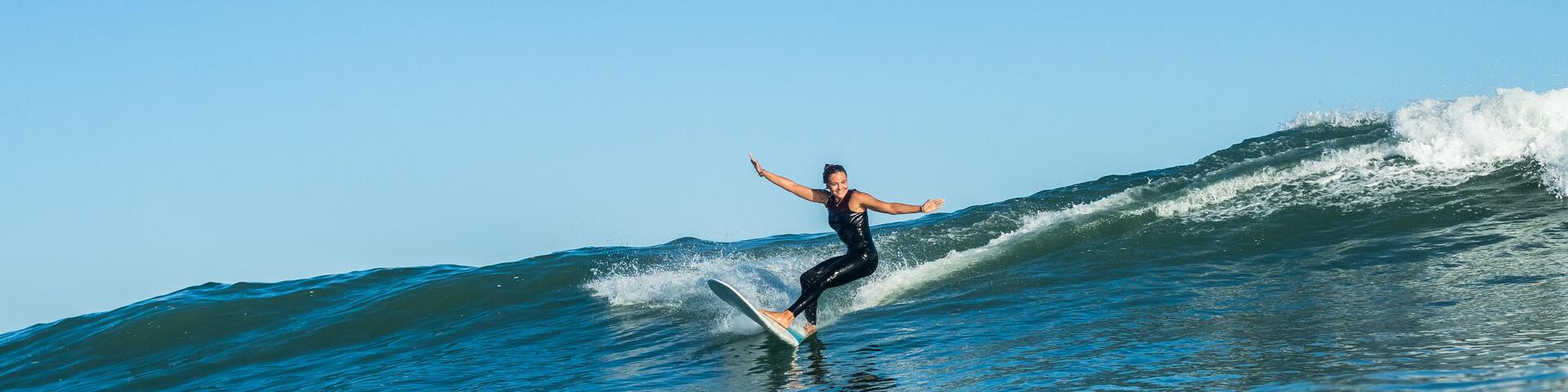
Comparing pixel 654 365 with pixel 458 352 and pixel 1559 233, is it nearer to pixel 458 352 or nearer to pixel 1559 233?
pixel 458 352

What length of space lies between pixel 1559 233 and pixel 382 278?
14209mm

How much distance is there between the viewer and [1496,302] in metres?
7.85

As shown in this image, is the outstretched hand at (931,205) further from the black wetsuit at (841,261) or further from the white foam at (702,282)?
the white foam at (702,282)

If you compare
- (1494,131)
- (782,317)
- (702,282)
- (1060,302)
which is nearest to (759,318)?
(782,317)

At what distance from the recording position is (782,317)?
8992mm

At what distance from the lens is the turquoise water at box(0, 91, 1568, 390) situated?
6938 millimetres

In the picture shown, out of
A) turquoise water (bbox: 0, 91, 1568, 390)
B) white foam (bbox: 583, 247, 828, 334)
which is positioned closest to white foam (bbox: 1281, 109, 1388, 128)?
turquoise water (bbox: 0, 91, 1568, 390)

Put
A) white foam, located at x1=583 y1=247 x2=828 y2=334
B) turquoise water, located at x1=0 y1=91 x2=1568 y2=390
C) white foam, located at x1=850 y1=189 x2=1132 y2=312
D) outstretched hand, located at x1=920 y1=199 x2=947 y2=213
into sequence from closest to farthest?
turquoise water, located at x1=0 y1=91 x2=1568 y2=390 < outstretched hand, located at x1=920 y1=199 x2=947 y2=213 < white foam, located at x1=850 y1=189 x2=1132 y2=312 < white foam, located at x1=583 y1=247 x2=828 y2=334

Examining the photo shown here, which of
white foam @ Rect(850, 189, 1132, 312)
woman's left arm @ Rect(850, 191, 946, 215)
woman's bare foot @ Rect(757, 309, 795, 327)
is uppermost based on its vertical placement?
woman's left arm @ Rect(850, 191, 946, 215)

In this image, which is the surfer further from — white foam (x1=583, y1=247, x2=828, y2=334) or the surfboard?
white foam (x1=583, y1=247, x2=828, y2=334)

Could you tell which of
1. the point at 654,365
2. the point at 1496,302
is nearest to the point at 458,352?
the point at 654,365

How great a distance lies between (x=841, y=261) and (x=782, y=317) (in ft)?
2.48

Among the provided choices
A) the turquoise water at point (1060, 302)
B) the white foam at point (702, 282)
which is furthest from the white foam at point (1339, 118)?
the white foam at point (702, 282)

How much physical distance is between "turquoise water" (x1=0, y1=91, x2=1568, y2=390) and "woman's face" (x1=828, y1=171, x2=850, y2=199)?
3.75 feet
